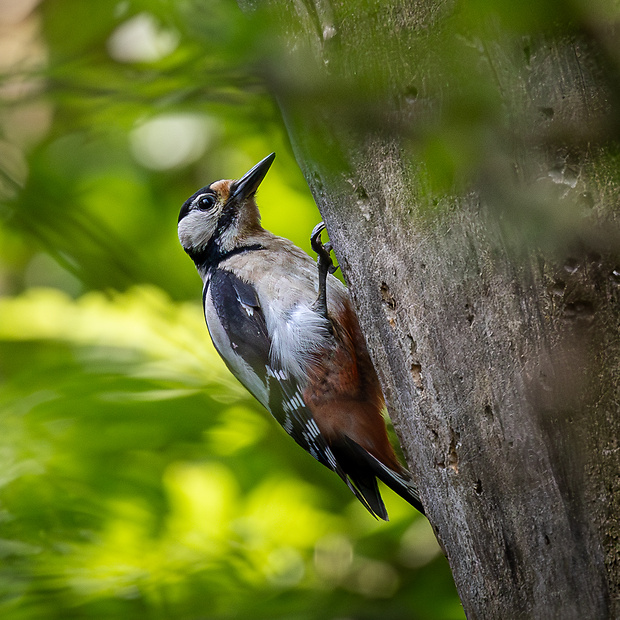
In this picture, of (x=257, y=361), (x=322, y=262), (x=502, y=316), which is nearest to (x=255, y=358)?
(x=257, y=361)

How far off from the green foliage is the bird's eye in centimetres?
27

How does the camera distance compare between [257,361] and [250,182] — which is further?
[250,182]

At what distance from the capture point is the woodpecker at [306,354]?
95.7 inches

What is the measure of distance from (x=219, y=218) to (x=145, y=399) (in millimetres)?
1232

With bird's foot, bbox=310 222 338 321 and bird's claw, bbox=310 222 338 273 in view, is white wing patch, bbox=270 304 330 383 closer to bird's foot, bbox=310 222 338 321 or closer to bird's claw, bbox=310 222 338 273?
bird's foot, bbox=310 222 338 321

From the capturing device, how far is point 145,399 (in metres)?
1.93

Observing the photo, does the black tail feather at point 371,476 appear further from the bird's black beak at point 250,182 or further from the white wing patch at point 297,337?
the bird's black beak at point 250,182

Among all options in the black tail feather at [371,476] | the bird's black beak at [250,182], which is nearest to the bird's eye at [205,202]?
the bird's black beak at [250,182]

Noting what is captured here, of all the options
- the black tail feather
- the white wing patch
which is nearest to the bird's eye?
the white wing patch

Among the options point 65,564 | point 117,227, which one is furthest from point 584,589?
point 117,227

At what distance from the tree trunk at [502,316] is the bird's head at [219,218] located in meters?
1.38

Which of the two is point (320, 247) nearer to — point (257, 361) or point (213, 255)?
point (257, 361)

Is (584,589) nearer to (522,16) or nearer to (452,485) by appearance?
(452,485)

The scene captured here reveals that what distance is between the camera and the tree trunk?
1130 millimetres
